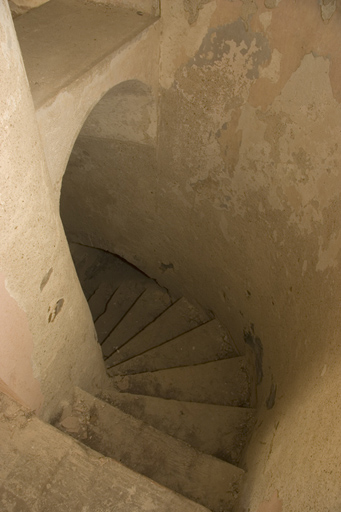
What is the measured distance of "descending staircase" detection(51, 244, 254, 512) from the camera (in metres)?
2.87

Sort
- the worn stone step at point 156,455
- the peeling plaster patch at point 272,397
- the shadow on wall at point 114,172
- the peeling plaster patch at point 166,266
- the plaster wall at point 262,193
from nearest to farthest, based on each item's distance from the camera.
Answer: the plaster wall at point 262,193 → the worn stone step at point 156,455 → the peeling plaster patch at point 272,397 → the shadow on wall at point 114,172 → the peeling plaster patch at point 166,266

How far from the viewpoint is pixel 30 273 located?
88.7 inches

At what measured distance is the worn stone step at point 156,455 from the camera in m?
2.75

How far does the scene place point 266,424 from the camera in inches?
127

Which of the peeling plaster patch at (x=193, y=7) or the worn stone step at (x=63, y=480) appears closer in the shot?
the worn stone step at (x=63, y=480)

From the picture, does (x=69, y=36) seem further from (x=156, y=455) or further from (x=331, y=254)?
(x=156, y=455)

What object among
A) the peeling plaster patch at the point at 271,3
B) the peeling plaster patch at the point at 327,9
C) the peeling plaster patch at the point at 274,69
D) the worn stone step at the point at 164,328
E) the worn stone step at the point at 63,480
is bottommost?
the worn stone step at the point at 164,328

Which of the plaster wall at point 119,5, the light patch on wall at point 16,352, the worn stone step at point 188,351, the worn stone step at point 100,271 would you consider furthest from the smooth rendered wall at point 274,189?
the worn stone step at point 100,271

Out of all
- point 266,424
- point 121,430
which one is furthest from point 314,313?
point 121,430

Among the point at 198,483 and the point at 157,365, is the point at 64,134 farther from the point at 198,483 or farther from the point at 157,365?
the point at 157,365

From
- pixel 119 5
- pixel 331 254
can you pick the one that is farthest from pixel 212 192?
pixel 119 5

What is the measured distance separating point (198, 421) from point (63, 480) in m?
1.73

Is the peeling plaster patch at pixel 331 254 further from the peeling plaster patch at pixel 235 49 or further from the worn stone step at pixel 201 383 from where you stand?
the worn stone step at pixel 201 383

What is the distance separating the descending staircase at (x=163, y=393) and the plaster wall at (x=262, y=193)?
29 cm
